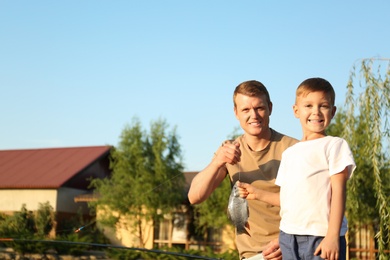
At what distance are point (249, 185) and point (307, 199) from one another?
0.52 m

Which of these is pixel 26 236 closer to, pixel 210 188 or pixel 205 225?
pixel 205 225

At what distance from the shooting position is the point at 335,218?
2816 mm

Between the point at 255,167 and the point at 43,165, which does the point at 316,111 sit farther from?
the point at 43,165

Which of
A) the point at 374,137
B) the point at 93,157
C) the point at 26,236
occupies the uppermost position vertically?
the point at 93,157

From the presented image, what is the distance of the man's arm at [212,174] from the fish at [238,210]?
0.13 m

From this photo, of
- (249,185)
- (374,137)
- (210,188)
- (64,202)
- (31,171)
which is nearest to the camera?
(249,185)

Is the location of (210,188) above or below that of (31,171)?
below

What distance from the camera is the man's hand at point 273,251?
3.40m

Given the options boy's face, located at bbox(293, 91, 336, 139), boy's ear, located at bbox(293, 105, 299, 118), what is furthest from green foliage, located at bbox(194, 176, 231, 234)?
boy's face, located at bbox(293, 91, 336, 139)

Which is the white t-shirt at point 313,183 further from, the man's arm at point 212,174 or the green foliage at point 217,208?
the green foliage at point 217,208

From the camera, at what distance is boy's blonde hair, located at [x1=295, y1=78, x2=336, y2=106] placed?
120 inches

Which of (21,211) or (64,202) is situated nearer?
(21,211)

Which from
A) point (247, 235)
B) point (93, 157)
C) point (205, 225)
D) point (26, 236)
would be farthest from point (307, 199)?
point (93, 157)

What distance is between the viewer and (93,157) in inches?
1468
